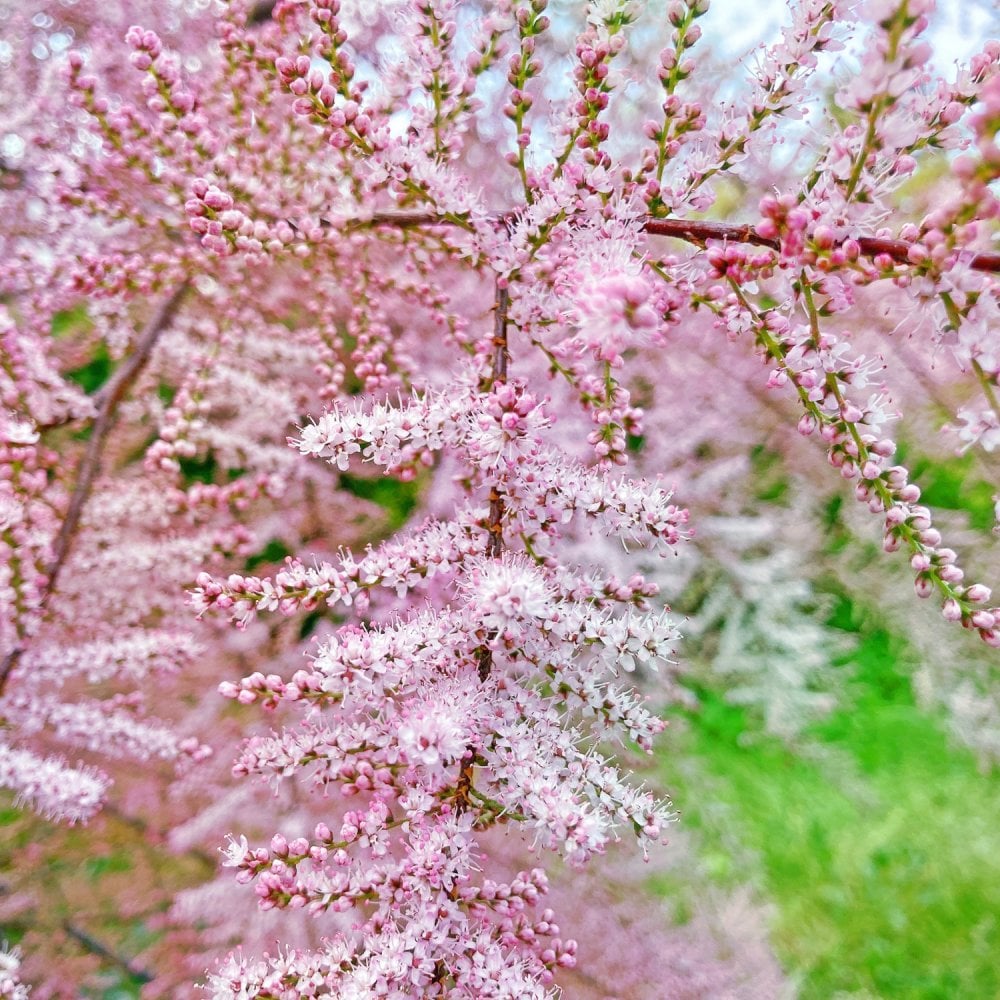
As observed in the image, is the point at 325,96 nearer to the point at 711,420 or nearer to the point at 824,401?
the point at 824,401

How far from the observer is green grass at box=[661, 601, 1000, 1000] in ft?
7.58

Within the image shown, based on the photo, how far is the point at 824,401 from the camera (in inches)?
31.2

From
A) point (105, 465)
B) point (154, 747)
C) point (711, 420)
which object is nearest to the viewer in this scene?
point (154, 747)

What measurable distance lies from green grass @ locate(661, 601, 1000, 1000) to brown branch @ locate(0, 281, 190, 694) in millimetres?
2103

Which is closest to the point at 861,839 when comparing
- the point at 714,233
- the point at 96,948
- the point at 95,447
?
the point at 96,948

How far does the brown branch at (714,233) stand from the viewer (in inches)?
26.5

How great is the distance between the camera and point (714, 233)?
2.76 ft

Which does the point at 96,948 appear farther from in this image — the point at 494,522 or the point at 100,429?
the point at 494,522

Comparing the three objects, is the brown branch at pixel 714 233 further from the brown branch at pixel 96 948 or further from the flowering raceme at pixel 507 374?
the brown branch at pixel 96 948

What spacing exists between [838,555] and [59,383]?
114 inches

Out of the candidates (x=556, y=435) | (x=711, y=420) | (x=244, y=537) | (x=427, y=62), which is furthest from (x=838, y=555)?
(x=427, y=62)

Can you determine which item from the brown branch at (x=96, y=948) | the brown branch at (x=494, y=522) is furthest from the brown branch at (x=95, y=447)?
the brown branch at (x=96, y=948)

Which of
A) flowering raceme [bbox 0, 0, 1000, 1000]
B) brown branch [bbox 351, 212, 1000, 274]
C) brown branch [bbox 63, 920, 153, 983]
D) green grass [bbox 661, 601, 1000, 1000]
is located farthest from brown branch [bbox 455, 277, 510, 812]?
green grass [bbox 661, 601, 1000, 1000]

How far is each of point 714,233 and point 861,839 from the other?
2.53 m
